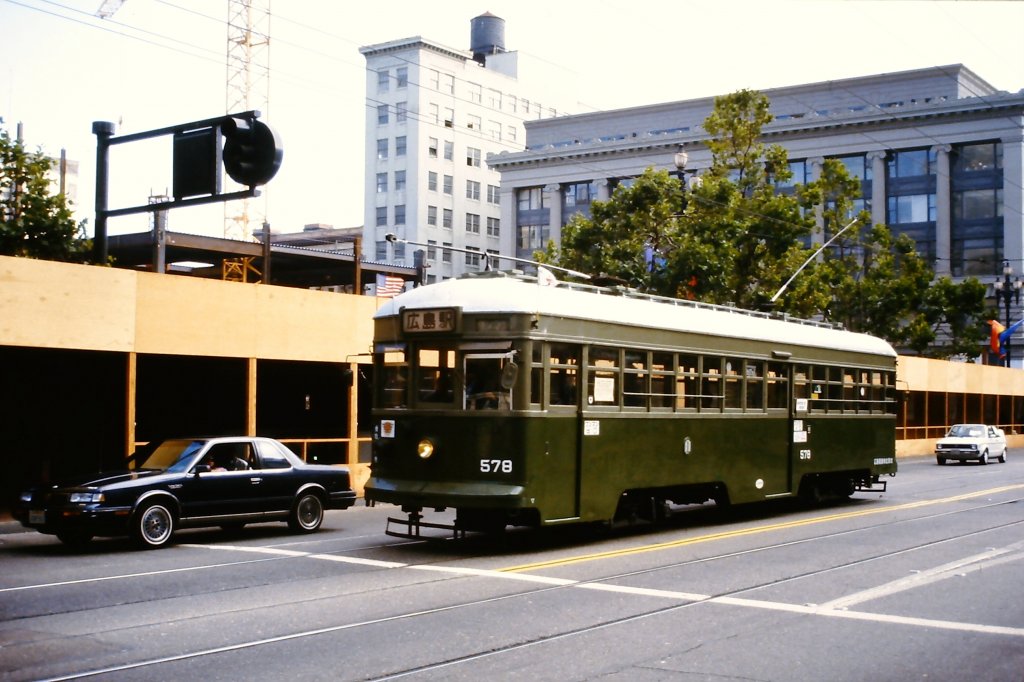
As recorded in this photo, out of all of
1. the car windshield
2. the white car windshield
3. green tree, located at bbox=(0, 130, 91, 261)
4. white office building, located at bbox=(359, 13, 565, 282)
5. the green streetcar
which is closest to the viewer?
the green streetcar

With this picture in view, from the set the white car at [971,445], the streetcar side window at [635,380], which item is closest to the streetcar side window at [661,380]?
the streetcar side window at [635,380]

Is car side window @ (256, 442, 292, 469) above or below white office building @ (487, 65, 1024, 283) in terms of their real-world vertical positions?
below

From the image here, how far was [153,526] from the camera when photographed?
15.1m

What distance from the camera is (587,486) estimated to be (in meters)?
14.8

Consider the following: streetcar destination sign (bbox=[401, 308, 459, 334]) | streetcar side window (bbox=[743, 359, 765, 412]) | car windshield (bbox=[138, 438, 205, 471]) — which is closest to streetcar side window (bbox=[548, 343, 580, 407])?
streetcar destination sign (bbox=[401, 308, 459, 334])

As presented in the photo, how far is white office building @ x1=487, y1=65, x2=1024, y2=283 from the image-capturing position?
240 feet

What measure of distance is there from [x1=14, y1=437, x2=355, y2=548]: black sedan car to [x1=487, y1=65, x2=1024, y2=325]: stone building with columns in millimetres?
56898

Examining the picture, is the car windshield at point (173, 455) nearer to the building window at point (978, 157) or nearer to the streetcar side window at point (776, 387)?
the streetcar side window at point (776, 387)

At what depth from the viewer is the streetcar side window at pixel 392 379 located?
14.8 metres

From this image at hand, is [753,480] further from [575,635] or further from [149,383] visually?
[149,383]

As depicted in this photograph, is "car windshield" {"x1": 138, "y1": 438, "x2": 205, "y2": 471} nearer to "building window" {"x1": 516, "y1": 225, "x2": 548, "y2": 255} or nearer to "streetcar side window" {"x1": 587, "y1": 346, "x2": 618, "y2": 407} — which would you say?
"streetcar side window" {"x1": 587, "y1": 346, "x2": 618, "y2": 407}

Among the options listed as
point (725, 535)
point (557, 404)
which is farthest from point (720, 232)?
point (557, 404)

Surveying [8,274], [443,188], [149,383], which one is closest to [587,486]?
[8,274]

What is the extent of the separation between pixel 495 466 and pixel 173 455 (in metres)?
5.25
